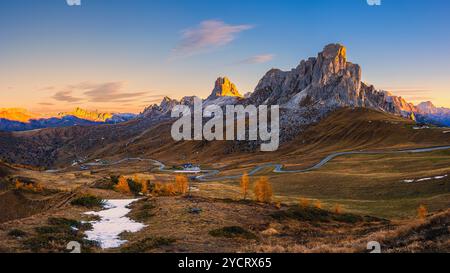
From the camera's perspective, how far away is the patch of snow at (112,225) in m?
27.2

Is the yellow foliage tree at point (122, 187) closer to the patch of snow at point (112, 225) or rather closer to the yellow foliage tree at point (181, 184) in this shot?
the yellow foliage tree at point (181, 184)

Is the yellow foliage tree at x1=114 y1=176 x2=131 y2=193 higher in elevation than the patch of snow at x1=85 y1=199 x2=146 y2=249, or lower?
lower

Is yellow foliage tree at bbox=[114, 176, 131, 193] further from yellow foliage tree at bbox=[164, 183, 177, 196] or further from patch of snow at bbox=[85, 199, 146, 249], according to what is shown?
patch of snow at bbox=[85, 199, 146, 249]

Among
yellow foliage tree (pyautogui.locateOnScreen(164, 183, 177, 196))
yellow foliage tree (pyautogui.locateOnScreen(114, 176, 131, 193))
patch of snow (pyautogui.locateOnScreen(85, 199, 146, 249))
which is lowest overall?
yellow foliage tree (pyautogui.locateOnScreen(164, 183, 177, 196))

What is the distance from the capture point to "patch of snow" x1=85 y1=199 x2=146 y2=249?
27.2m

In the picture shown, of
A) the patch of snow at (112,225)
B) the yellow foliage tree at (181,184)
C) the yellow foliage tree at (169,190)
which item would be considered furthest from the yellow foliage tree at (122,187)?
the patch of snow at (112,225)

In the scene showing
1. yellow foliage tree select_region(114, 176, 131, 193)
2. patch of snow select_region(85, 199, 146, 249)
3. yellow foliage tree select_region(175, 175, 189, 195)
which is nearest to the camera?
patch of snow select_region(85, 199, 146, 249)

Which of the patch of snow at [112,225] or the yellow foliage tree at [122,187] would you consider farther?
the yellow foliage tree at [122,187]

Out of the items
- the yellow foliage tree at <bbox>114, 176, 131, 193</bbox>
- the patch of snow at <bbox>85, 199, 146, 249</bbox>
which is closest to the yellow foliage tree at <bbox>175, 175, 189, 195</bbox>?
the yellow foliage tree at <bbox>114, 176, 131, 193</bbox>

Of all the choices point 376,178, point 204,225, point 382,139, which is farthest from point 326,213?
point 382,139

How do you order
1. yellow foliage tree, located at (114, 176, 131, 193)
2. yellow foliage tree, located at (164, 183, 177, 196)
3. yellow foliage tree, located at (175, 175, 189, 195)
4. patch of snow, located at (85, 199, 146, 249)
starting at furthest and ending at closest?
1. yellow foliage tree, located at (175, 175, 189, 195)
2. yellow foliage tree, located at (164, 183, 177, 196)
3. yellow foliage tree, located at (114, 176, 131, 193)
4. patch of snow, located at (85, 199, 146, 249)

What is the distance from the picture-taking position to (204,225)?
32.0m

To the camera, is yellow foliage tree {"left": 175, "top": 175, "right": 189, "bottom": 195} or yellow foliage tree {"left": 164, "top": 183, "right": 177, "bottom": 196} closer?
yellow foliage tree {"left": 164, "top": 183, "right": 177, "bottom": 196}
